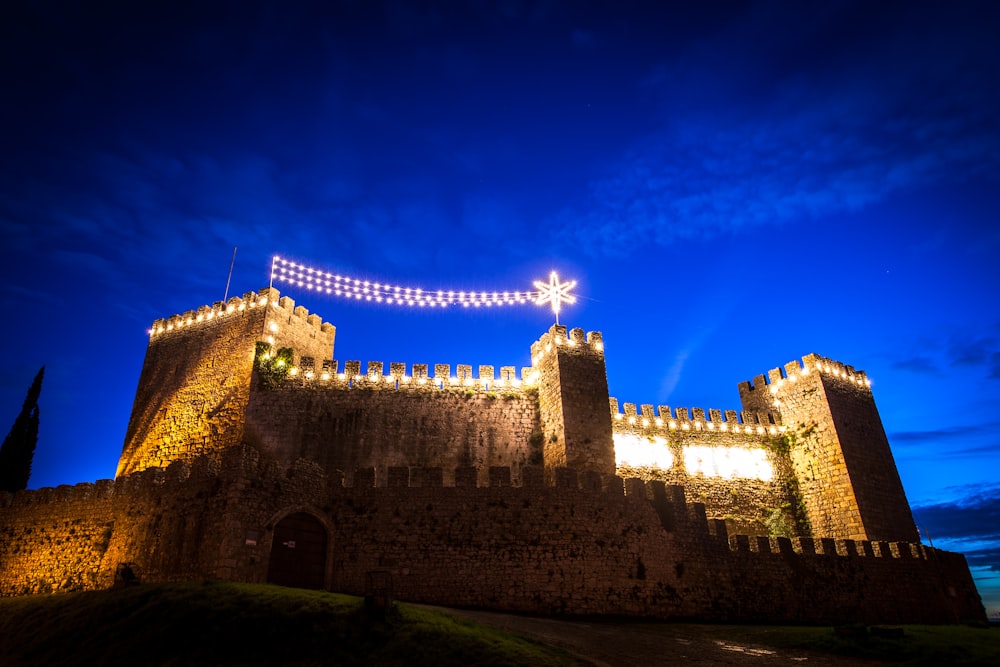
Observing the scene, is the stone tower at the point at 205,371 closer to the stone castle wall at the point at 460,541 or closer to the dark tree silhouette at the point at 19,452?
the dark tree silhouette at the point at 19,452

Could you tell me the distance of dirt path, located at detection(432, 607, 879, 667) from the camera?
11.5 metres

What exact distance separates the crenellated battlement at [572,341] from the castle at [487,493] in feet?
0.35

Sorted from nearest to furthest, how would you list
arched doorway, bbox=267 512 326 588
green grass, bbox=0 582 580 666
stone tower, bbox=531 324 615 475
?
green grass, bbox=0 582 580 666, arched doorway, bbox=267 512 326 588, stone tower, bbox=531 324 615 475

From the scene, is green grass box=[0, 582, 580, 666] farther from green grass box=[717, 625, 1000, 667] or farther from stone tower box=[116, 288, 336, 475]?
stone tower box=[116, 288, 336, 475]

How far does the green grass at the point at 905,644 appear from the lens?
39.4ft

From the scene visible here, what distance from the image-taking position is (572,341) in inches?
1093

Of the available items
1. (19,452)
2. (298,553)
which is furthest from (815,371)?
(19,452)

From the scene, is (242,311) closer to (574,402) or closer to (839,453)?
(574,402)

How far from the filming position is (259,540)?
15.0 metres

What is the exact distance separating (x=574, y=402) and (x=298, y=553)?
539 inches

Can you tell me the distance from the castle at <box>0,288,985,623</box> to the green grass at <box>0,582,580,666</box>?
1274mm

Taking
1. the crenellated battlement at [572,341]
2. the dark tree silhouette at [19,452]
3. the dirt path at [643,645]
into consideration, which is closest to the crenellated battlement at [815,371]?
the crenellated battlement at [572,341]

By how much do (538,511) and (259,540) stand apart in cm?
717

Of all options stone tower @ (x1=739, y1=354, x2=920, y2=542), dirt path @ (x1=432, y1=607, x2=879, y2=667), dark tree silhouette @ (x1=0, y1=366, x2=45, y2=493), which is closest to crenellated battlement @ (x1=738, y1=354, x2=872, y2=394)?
stone tower @ (x1=739, y1=354, x2=920, y2=542)
